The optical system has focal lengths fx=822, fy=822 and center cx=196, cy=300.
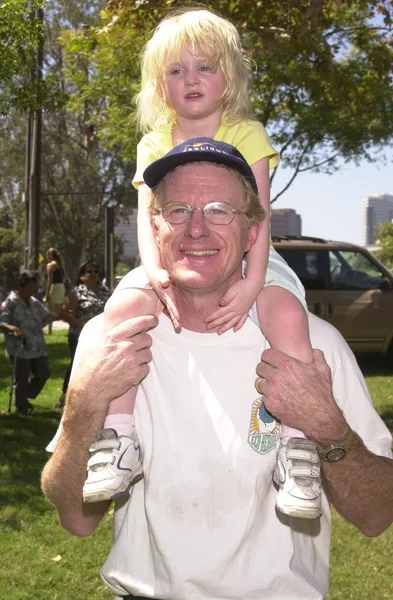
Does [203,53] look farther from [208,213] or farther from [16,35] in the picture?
[16,35]

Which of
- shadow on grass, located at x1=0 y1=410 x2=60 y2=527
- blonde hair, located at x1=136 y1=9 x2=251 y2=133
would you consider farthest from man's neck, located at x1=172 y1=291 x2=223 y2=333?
shadow on grass, located at x1=0 y1=410 x2=60 y2=527

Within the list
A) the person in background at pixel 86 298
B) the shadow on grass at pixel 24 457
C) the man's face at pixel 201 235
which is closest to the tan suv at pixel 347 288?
the person in background at pixel 86 298

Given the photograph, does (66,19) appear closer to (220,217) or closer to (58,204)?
(58,204)

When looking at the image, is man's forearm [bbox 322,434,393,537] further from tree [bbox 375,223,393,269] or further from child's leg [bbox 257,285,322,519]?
tree [bbox 375,223,393,269]

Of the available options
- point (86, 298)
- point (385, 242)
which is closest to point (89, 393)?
point (86, 298)

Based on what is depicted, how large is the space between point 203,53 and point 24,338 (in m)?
8.15

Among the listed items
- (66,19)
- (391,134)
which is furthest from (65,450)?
(66,19)

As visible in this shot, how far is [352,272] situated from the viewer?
15.0 m

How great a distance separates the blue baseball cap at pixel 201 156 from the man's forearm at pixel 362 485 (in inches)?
37.0

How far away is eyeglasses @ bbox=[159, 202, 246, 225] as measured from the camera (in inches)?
102

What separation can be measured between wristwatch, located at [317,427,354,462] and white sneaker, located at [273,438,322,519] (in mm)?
38

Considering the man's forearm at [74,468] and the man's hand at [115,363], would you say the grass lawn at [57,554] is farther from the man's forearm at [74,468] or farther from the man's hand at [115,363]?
the man's hand at [115,363]

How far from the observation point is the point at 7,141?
149 ft

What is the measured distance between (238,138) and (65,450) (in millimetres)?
1396
